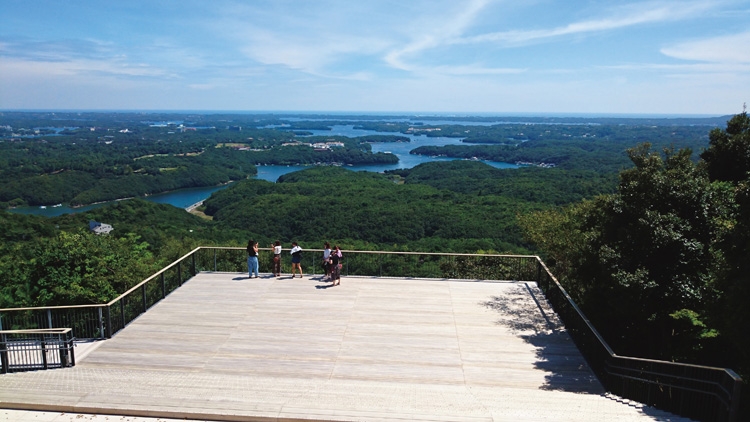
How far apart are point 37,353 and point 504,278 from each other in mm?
A: 10902

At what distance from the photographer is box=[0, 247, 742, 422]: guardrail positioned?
6.10 m

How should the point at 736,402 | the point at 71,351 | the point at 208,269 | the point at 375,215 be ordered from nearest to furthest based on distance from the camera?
1. the point at 736,402
2. the point at 71,351
3. the point at 208,269
4. the point at 375,215

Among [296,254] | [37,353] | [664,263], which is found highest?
[664,263]

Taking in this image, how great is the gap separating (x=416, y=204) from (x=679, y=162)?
60204 mm

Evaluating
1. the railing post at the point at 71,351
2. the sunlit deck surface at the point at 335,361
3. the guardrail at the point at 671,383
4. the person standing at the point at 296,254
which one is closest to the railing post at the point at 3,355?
the sunlit deck surface at the point at 335,361

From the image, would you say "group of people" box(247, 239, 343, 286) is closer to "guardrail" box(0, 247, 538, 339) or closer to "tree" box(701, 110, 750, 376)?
"guardrail" box(0, 247, 538, 339)

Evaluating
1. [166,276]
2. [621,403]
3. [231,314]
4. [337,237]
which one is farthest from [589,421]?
[337,237]

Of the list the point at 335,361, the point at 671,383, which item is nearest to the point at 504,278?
the point at 335,361

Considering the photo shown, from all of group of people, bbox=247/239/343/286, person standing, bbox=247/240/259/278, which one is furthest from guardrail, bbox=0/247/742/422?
person standing, bbox=247/240/259/278

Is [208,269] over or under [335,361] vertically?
under

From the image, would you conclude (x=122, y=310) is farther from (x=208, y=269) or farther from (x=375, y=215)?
(x=375, y=215)

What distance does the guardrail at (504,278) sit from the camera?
6.10 m

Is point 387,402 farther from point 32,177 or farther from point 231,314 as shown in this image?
point 32,177

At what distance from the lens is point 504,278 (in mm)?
13930
